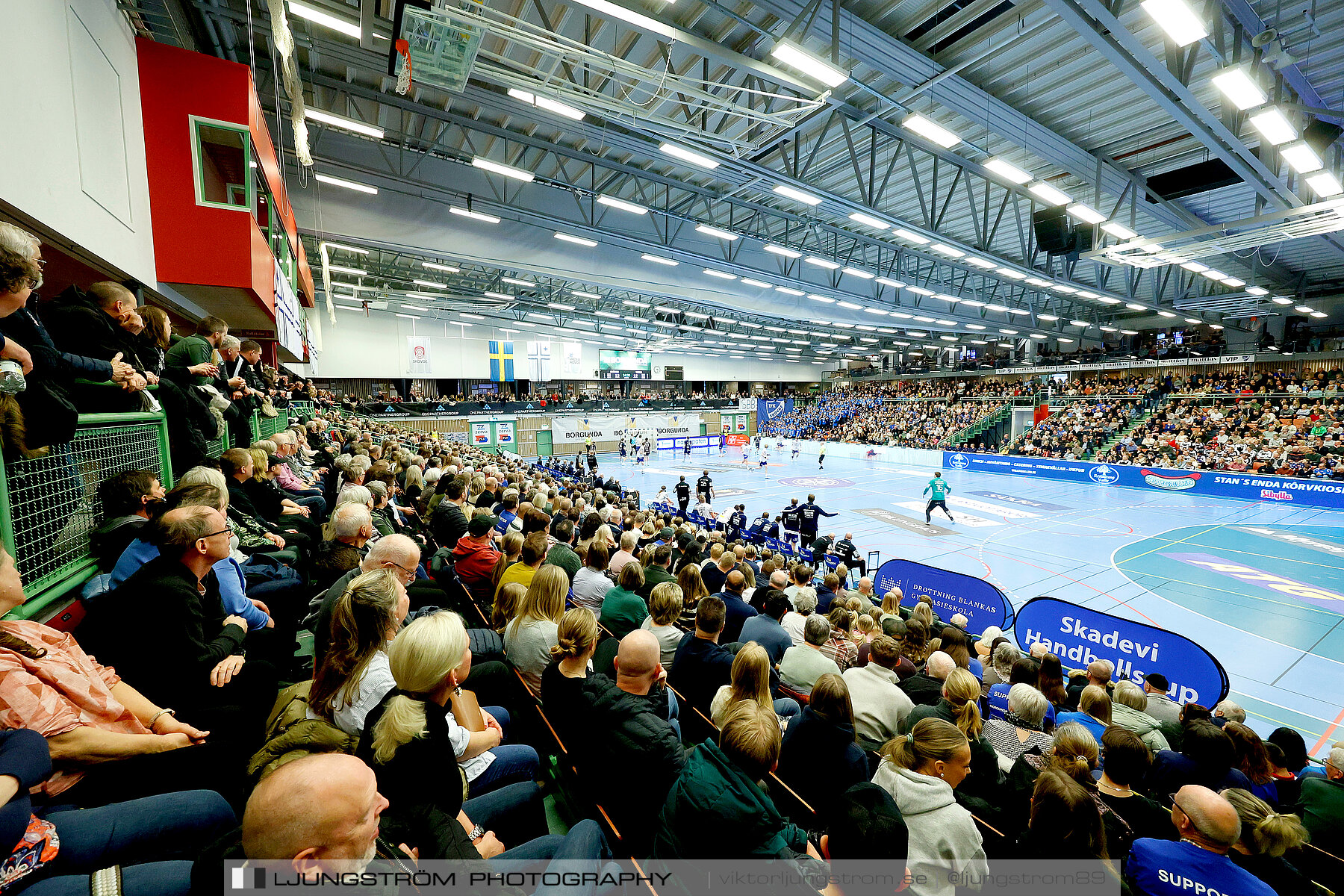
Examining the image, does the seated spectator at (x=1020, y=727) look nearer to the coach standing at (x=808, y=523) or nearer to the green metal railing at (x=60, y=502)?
the green metal railing at (x=60, y=502)

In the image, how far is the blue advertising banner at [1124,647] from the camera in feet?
17.6

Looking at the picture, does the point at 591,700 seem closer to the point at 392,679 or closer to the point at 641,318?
the point at 392,679

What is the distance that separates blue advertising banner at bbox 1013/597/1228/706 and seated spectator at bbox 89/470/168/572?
343 inches

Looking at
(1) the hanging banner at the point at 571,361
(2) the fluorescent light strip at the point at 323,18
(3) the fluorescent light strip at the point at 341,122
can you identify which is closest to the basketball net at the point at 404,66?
(2) the fluorescent light strip at the point at 323,18

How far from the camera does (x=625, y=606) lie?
399 centimetres

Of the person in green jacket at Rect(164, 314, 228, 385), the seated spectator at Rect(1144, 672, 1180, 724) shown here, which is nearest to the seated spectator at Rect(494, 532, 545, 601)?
the person in green jacket at Rect(164, 314, 228, 385)

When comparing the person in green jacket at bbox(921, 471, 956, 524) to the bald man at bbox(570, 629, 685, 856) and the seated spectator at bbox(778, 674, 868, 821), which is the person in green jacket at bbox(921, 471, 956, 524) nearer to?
the seated spectator at bbox(778, 674, 868, 821)

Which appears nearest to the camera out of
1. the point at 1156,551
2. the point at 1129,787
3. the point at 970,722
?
the point at 1129,787

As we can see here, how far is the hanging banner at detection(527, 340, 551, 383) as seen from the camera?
104 ft

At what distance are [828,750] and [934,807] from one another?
497 millimetres

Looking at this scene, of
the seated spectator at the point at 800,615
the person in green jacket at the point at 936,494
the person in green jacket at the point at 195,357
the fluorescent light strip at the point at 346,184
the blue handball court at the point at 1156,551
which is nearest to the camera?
the person in green jacket at the point at 195,357

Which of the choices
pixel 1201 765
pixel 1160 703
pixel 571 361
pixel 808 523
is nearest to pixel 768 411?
pixel 571 361

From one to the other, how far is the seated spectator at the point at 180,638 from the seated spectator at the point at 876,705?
316 cm

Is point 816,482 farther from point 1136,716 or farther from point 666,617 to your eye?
point 666,617
